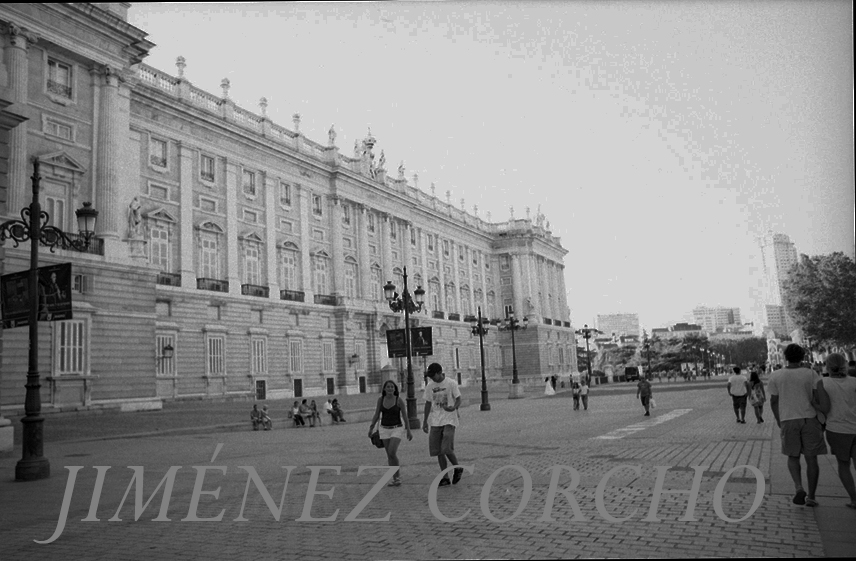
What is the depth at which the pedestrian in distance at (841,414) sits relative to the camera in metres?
6.90

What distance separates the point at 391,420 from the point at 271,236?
35934 mm

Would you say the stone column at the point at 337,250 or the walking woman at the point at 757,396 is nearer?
the walking woman at the point at 757,396

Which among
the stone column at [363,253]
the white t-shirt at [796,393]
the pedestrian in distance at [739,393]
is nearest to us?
the white t-shirt at [796,393]

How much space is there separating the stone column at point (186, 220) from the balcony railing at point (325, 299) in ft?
38.5

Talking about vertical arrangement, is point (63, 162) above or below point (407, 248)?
below

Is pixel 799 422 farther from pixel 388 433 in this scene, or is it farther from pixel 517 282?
pixel 517 282

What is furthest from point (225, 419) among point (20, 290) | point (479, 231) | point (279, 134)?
point (479, 231)

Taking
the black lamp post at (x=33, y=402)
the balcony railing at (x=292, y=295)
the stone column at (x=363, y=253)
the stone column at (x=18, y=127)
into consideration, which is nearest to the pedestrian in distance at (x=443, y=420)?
the black lamp post at (x=33, y=402)

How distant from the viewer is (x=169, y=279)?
3578cm

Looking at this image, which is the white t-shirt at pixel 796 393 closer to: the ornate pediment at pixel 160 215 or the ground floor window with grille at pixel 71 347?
the ground floor window with grille at pixel 71 347

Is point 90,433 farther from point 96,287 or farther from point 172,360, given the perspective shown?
point 172,360

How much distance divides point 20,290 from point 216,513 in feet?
25.5

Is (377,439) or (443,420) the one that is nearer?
(443,420)

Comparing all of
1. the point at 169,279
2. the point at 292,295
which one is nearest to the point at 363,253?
the point at 292,295
